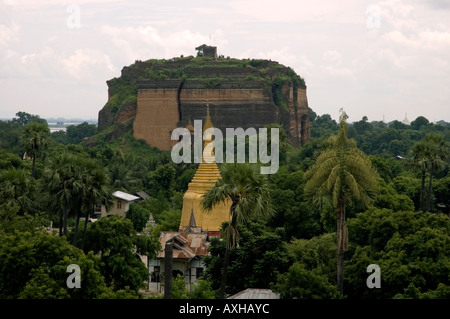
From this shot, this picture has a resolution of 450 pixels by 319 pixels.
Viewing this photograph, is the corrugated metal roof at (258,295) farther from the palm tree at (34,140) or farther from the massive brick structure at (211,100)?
the massive brick structure at (211,100)

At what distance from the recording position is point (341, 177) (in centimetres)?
2436

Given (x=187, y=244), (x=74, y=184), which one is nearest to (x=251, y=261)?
(x=187, y=244)

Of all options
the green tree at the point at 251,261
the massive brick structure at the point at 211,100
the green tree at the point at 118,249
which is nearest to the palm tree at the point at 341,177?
the green tree at the point at 251,261

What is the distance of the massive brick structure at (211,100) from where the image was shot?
102000mm

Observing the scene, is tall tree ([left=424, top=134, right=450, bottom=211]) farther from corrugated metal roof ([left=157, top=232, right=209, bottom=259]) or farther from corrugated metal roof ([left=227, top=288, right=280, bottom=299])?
corrugated metal roof ([left=227, top=288, right=280, bottom=299])

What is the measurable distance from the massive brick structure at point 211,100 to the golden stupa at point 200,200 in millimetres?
57438

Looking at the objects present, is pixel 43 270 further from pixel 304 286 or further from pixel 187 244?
pixel 187 244

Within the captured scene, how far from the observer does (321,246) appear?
105 feet

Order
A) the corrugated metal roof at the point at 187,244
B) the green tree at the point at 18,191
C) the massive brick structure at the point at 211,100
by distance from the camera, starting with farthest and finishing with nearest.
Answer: the massive brick structure at the point at 211,100, the green tree at the point at 18,191, the corrugated metal roof at the point at 187,244

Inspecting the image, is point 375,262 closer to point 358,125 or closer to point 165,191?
point 165,191
